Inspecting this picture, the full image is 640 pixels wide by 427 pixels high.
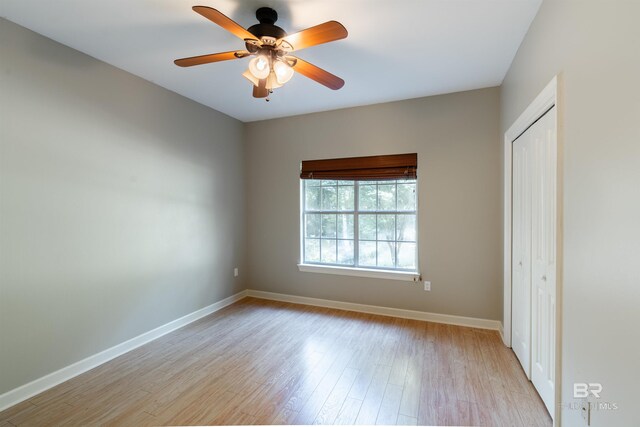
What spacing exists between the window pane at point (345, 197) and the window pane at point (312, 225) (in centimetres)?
37

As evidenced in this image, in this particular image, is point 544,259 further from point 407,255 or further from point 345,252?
point 345,252

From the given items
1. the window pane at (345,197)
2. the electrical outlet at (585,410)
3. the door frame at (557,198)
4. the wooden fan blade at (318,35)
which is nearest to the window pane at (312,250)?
the window pane at (345,197)

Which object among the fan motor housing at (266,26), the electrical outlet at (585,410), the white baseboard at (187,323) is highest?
the fan motor housing at (266,26)

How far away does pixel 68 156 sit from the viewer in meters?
2.24

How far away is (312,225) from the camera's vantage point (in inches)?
157

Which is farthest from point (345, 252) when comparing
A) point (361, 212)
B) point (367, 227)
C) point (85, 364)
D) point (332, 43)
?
point (85, 364)

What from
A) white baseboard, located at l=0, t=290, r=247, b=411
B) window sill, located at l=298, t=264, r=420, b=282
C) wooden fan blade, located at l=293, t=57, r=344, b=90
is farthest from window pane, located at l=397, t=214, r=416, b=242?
white baseboard, located at l=0, t=290, r=247, b=411

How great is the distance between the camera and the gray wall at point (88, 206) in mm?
1968

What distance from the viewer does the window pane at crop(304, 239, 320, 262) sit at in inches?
157

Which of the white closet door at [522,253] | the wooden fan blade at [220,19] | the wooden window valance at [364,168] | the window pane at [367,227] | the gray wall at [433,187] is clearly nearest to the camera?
the wooden fan blade at [220,19]

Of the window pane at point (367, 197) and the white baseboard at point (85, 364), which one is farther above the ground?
the window pane at point (367, 197)

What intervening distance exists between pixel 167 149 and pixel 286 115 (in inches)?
64.6

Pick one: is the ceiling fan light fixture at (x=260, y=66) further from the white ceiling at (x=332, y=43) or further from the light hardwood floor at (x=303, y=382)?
the light hardwood floor at (x=303, y=382)

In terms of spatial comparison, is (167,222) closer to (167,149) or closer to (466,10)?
(167,149)
